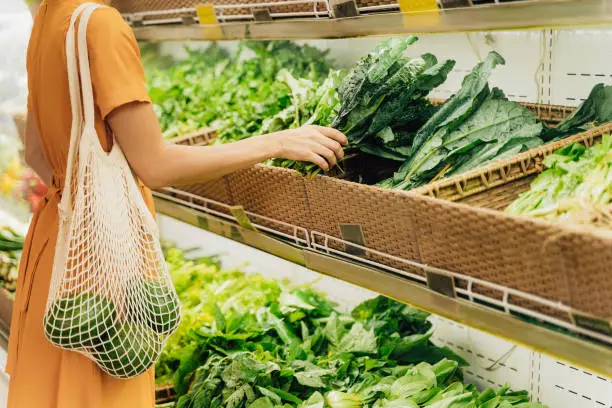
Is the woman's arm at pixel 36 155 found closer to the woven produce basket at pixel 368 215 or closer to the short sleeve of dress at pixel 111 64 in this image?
the short sleeve of dress at pixel 111 64

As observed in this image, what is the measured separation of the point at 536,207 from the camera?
1.47 m

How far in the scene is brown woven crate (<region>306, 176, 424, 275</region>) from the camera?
162 cm

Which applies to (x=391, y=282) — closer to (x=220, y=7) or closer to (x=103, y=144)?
(x=103, y=144)

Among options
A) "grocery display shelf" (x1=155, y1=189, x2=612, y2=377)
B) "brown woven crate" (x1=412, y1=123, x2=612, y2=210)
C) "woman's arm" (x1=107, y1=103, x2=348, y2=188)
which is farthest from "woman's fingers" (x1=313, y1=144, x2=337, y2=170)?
"brown woven crate" (x1=412, y1=123, x2=612, y2=210)

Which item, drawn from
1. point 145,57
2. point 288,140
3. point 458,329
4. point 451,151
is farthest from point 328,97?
point 145,57

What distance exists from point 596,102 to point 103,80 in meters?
1.30

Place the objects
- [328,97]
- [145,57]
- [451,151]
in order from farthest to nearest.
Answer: [145,57] → [328,97] → [451,151]

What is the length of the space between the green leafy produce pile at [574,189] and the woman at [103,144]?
571 mm

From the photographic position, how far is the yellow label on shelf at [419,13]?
1.55 meters

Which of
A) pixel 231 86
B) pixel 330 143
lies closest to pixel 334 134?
pixel 330 143

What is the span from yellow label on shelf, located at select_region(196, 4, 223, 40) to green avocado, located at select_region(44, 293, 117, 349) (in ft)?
3.41

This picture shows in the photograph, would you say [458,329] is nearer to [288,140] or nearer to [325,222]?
[325,222]

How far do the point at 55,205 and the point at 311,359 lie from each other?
1036mm

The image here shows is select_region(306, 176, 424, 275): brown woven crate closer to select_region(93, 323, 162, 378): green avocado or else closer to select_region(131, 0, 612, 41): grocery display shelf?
select_region(131, 0, 612, 41): grocery display shelf
